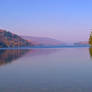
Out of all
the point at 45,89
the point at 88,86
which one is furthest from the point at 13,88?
the point at 88,86

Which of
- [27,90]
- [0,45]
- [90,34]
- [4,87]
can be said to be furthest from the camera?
[0,45]

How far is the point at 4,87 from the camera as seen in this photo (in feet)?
37.9

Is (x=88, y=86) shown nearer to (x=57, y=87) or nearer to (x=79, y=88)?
(x=79, y=88)

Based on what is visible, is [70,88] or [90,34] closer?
[70,88]

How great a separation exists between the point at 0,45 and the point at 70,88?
188825 millimetres

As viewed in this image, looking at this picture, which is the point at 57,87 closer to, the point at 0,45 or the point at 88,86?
the point at 88,86

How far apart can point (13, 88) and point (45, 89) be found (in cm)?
193

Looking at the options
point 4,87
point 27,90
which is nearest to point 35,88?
point 27,90

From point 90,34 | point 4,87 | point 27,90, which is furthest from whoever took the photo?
point 90,34

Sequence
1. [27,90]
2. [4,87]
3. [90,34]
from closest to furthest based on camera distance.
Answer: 1. [27,90]
2. [4,87]
3. [90,34]

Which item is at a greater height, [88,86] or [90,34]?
[90,34]

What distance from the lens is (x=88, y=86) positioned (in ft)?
37.4

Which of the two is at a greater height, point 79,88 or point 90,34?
point 90,34

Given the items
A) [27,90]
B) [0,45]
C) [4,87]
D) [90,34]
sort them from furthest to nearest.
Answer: [0,45]
[90,34]
[4,87]
[27,90]
